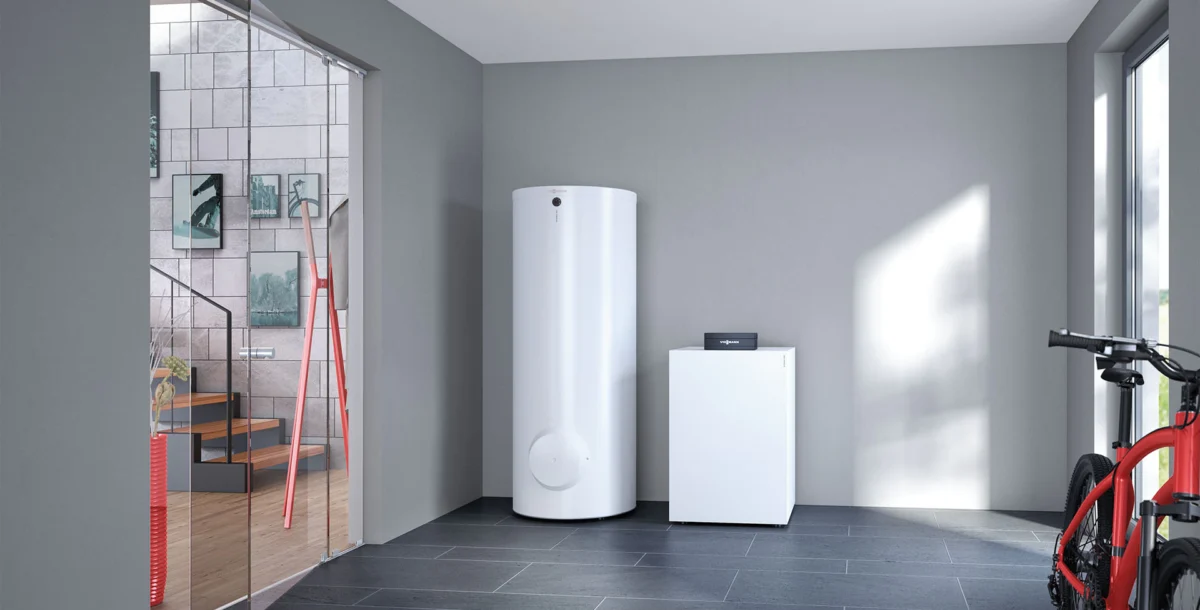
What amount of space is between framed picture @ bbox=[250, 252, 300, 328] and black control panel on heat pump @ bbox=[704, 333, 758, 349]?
1796 millimetres

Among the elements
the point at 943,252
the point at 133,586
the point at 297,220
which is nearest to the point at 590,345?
the point at 297,220

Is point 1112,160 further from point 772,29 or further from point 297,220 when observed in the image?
point 297,220

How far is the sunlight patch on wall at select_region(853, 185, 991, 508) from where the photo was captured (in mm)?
4914

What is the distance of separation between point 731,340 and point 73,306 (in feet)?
9.78

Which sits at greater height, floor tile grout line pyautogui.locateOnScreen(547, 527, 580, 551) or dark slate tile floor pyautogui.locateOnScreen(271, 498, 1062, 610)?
dark slate tile floor pyautogui.locateOnScreen(271, 498, 1062, 610)

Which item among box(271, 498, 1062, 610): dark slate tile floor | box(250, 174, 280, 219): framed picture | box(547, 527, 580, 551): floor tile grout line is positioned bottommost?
box(547, 527, 580, 551): floor tile grout line

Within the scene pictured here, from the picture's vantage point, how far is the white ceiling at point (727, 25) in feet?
14.2

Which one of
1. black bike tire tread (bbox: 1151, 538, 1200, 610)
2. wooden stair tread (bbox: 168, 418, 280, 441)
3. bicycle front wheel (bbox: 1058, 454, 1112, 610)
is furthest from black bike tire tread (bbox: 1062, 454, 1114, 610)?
wooden stair tread (bbox: 168, 418, 280, 441)

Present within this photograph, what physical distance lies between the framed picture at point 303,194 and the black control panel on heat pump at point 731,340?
1775mm

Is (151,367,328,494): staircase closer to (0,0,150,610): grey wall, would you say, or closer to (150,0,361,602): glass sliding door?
(150,0,361,602): glass sliding door

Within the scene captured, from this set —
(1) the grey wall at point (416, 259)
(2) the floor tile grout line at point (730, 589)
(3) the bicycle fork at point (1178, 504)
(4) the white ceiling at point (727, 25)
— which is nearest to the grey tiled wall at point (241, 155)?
(1) the grey wall at point (416, 259)

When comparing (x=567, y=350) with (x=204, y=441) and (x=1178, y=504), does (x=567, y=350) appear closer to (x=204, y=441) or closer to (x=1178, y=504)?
(x=204, y=441)

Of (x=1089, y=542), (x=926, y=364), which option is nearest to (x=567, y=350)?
(x=926, y=364)

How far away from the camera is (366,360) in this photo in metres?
4.23
